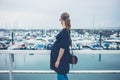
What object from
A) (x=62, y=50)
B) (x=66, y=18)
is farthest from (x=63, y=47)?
(x=66, y=18)

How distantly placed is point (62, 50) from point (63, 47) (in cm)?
3

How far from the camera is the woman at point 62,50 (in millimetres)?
2051

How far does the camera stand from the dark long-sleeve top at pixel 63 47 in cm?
205

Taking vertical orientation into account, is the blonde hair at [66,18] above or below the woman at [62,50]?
above

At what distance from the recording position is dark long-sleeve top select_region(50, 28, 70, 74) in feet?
6.72

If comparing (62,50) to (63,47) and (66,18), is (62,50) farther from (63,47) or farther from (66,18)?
(66,18)

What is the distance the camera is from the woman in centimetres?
205

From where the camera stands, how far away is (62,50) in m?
2.05

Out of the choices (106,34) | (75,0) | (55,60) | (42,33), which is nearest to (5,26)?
(42,33)

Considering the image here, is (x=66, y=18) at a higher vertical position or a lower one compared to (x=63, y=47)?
higher

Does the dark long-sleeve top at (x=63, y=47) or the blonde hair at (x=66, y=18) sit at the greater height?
the blonde hair at (x=66, y=18)

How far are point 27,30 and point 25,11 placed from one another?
7.60 feet

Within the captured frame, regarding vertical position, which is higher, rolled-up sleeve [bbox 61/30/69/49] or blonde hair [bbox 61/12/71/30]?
blonde hair [bbox 61/12/71/30]

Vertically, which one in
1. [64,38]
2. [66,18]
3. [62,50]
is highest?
[66,18]
